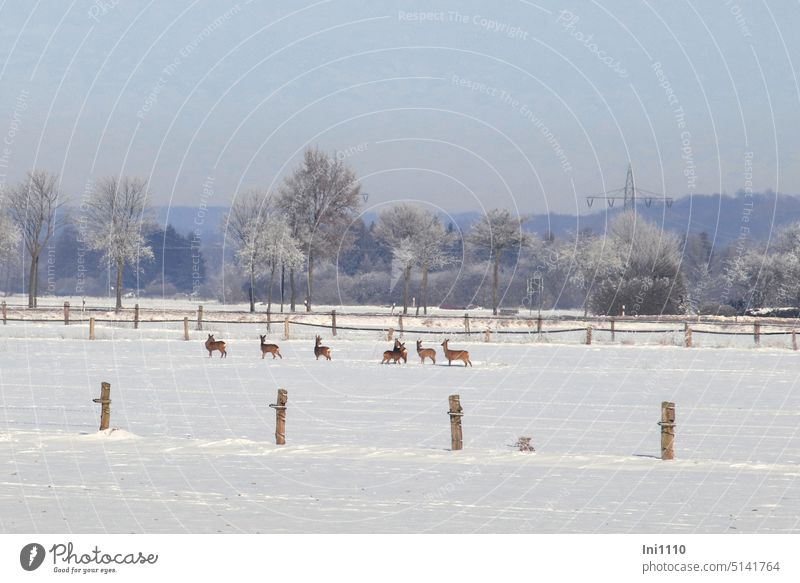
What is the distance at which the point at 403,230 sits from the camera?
282ft

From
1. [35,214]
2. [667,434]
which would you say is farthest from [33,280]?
[667,434]

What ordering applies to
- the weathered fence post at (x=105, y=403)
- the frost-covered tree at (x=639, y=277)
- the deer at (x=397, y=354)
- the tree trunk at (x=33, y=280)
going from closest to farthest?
the weathered fence post at (x=105, y=403), the deer at (x=397, y=354), the frost-covered tree at (x=639, y=277), the tree trunk at (x=33, y=280)

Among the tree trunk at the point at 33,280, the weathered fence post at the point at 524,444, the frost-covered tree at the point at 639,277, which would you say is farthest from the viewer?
the tree trunk at the point at 33,280

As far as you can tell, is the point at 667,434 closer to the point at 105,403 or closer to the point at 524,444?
the point at 524,444

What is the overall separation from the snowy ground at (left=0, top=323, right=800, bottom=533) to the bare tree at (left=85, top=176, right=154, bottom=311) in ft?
141

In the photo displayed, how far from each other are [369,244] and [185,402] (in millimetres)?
125218

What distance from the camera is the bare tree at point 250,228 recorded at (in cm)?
7681

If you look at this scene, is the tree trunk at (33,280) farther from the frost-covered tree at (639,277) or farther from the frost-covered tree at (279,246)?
the frost-covered tree at (639,277)

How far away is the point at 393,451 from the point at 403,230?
226 ft

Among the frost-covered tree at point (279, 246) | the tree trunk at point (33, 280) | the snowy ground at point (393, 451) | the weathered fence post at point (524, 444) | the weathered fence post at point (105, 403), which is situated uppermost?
the frost-covered tree at point (279, 246)

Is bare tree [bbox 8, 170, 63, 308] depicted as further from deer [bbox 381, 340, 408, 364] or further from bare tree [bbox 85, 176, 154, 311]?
deer [bbox 381, 340, 408, 364]

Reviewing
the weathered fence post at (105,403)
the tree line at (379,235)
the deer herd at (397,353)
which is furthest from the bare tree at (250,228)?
the weathered fence post at (105,403)

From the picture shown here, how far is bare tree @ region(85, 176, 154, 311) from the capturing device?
76250 mm

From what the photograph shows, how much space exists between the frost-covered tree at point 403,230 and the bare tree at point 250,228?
34.8 feet
